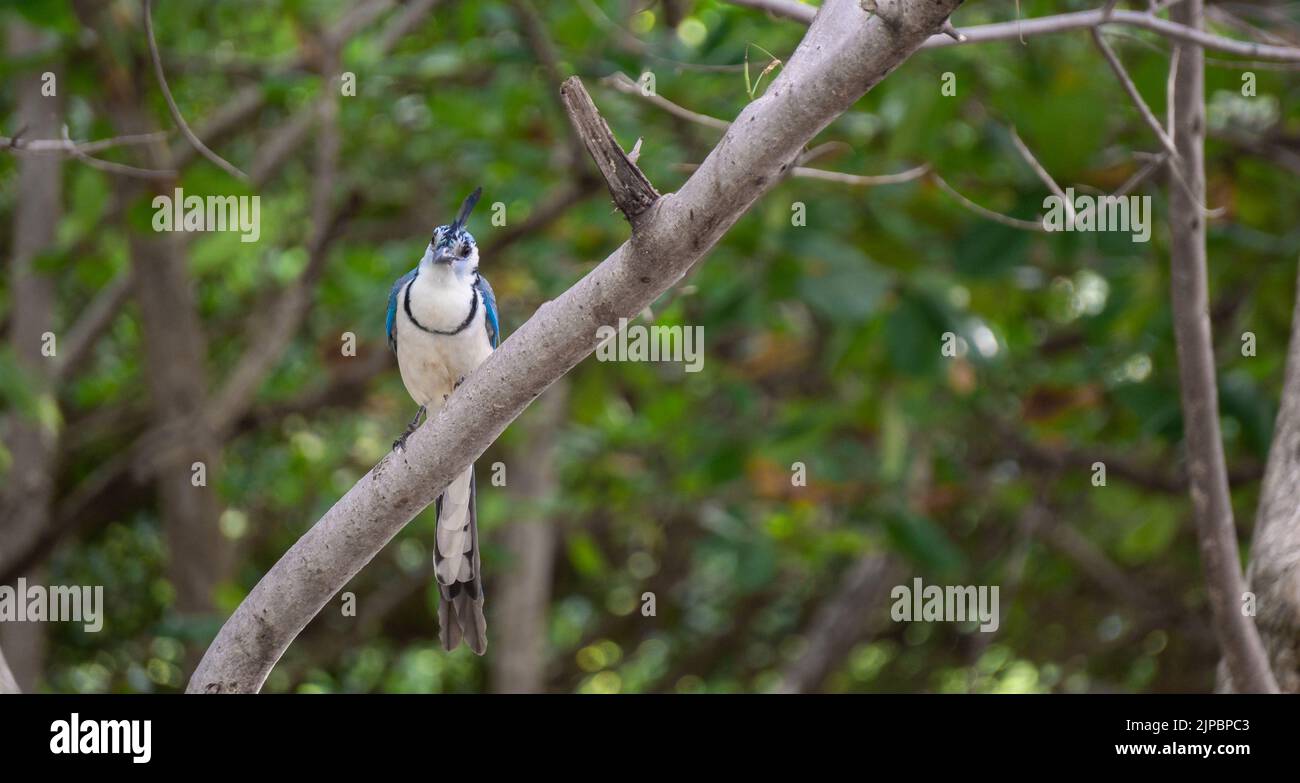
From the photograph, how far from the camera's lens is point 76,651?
22.0 feet

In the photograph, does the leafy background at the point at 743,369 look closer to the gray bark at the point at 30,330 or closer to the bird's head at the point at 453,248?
the gray bark at the point at 30,330

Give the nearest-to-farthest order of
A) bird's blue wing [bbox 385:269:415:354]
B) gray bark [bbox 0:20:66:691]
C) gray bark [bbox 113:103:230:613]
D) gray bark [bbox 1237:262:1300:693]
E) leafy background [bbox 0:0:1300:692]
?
gray bark [bbox 1237:262:1300:693] < bird's blue wing [bbox 385:269:415:354] < leafy background [bbox 0:0:1300:692] < gray bark [bbox 113:103:230:613] < gray bark [bbox 0:20:66:691]

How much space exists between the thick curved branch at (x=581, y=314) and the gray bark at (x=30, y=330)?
324 cm

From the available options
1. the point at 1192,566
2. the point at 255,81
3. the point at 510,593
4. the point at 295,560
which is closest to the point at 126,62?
the point at 255,81

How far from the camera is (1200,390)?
2744 millimetres

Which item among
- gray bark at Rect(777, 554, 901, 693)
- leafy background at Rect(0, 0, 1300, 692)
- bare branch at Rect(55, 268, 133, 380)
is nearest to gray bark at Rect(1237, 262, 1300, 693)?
leafy background at Rect(0, 0, 1300, 692)

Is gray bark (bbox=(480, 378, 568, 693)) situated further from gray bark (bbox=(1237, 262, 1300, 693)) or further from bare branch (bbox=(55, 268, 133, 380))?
gray bark (bbox=(1237, 262, 1300, 693))

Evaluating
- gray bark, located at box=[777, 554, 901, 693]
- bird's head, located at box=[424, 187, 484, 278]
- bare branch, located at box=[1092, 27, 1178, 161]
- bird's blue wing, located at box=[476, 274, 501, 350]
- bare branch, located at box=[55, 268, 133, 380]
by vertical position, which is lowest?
gray bark, located at box=[777, 554, 901, 693]

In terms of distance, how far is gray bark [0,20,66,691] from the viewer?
506cm

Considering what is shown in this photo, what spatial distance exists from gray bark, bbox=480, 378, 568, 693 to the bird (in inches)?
98.9

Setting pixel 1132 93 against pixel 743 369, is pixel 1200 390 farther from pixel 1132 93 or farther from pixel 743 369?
pixel 743 369

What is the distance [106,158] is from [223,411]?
1.01m
